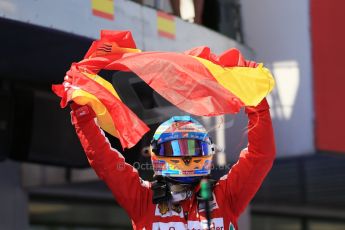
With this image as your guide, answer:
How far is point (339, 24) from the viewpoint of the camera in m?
7.79

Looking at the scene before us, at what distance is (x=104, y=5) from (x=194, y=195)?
88.3 inches

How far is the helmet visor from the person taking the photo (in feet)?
11.3

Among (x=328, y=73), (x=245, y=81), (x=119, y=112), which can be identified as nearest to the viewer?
(x=119, y=112)

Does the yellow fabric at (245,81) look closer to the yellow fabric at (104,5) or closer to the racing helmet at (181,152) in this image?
the racing helmet at (181,152)

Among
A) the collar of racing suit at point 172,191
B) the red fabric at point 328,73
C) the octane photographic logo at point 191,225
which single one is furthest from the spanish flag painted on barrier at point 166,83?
the red fabric at point 328,73

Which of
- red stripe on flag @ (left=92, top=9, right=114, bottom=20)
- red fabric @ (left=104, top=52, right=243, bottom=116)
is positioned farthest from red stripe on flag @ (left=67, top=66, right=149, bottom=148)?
red stripe on flag @ (left=92, top=9, right=114, bottom=20)

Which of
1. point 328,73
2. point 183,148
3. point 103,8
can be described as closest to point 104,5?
point 103,8

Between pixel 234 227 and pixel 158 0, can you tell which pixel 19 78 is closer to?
pixel 158 0

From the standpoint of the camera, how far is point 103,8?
5387 mm

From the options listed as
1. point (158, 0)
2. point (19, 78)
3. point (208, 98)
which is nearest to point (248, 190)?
point (208, 98)

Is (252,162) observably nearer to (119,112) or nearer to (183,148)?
(183,148)

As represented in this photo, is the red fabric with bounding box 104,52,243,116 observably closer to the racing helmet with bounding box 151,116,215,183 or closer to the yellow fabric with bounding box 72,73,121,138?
the yellow fabric with bounding box 72,73,121,138

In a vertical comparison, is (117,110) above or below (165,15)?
below

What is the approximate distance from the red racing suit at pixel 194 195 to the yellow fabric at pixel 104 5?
2.04 meters
